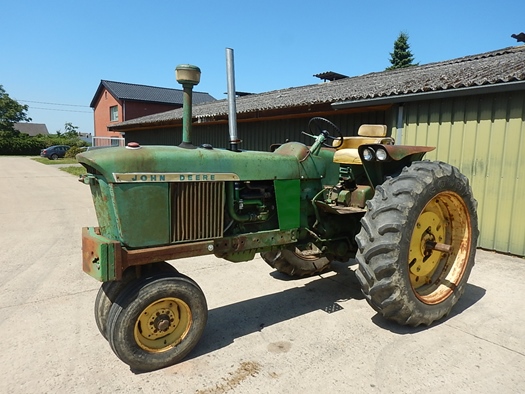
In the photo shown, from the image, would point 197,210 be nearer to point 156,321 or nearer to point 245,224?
point 245,224

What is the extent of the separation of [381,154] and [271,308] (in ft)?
5.72

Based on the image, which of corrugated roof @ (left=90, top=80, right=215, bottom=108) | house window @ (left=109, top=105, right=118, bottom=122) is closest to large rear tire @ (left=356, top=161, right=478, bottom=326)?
corrugated roof @ (left=90, top=80, right=215, bottom=108)

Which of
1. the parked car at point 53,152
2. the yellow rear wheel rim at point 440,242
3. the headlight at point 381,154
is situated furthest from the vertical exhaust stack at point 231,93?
the parked car at point 53,152

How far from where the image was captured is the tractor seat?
3.78 metres

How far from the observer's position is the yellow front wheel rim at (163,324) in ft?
8.56

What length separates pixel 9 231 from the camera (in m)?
6.88

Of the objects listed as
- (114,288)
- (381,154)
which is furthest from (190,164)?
(381,154)

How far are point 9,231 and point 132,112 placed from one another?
28731mm

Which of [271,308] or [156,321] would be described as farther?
[271,308]

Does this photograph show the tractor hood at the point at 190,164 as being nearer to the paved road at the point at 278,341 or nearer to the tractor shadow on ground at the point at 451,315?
the paved road at the point at 278,341

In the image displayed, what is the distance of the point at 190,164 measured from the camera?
9.11 feet

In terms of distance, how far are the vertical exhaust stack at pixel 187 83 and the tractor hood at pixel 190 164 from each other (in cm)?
15

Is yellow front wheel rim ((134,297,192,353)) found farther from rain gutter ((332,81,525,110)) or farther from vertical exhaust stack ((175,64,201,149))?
rain gutter ((332,81,525,110))

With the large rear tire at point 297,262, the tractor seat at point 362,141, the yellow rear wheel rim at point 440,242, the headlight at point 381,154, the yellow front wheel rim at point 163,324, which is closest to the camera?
the yellow front wheel rim at point 163,324
